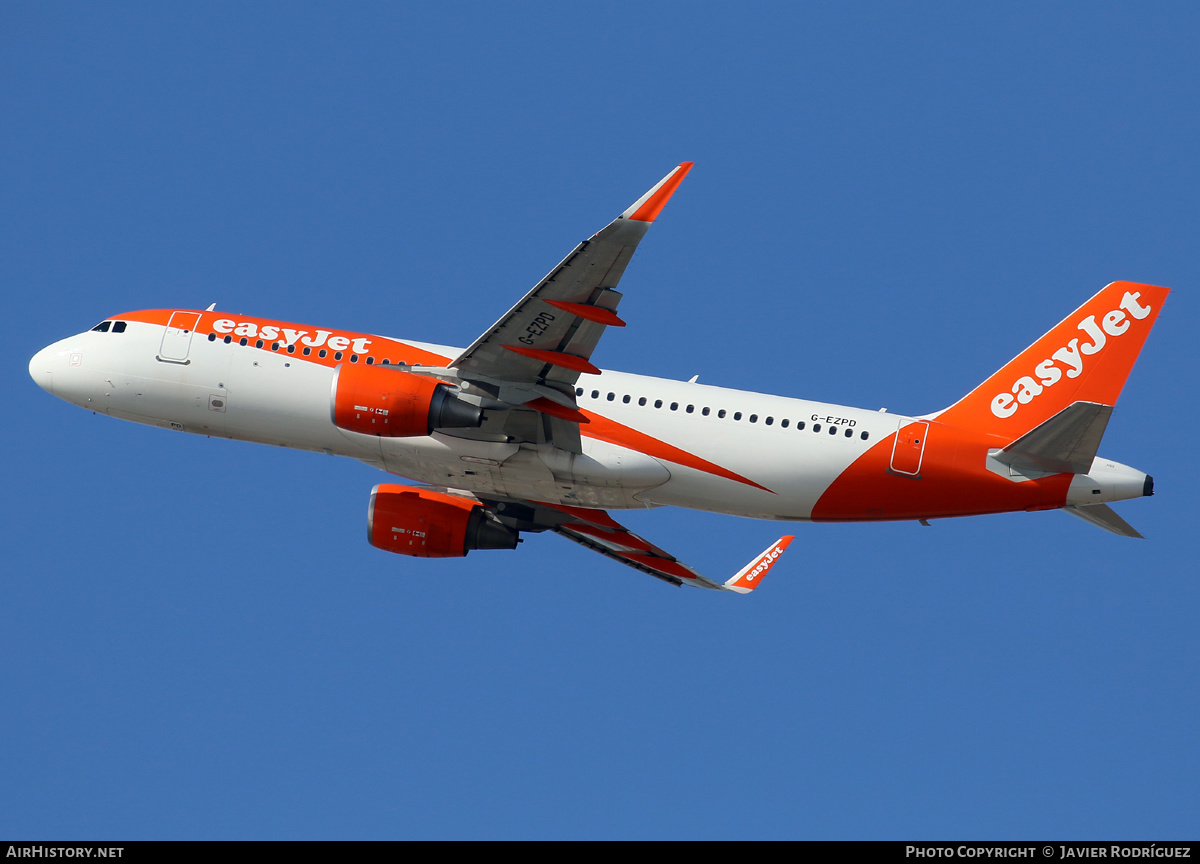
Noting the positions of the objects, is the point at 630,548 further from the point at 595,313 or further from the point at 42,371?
the point at 42,371

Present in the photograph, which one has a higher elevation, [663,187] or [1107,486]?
[663,187]

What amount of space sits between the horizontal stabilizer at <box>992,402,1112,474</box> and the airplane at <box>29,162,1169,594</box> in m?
0.04

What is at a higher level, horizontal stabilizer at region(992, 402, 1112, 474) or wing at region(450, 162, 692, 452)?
wing at region(450, 162, 692, 452)

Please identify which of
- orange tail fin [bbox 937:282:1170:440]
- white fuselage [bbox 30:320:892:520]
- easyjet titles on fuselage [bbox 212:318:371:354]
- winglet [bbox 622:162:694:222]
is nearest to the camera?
winglet [bbox 622:162:694:222]

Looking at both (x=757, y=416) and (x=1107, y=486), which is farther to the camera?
(x=757, y=416)

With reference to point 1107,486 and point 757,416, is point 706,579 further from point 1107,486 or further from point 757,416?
point 1107,486

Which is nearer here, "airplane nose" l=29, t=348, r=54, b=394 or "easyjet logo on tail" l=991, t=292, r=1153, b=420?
"easyjet logo on tail" l=991, t=292, r=1153, b=420

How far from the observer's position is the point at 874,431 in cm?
3102

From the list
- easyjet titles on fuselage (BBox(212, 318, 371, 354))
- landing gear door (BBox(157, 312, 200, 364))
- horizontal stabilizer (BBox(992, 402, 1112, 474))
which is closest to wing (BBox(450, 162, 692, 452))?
easyjet titles on fuselage (BBox(212, 318, 371, 354))

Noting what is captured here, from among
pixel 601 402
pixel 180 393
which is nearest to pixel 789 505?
pixel 601 402

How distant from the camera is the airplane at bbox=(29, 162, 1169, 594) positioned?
29.3 metres

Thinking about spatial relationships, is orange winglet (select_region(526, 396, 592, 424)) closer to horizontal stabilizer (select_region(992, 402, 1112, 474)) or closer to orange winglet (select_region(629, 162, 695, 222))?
orange winglet (select_region(629, 162, 695, 222))

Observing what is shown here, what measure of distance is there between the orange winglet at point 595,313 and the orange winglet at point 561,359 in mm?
1677
